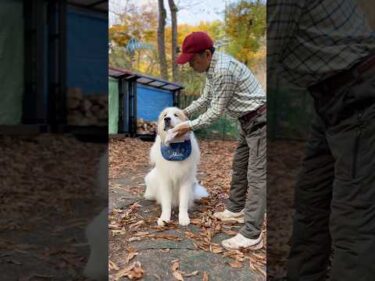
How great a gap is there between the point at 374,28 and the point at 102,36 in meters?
0.90

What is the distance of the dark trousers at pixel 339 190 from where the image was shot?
124cm

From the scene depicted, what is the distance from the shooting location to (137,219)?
3.29m

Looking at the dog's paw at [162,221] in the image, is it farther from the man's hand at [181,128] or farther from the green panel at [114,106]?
the green panel at [114,106]

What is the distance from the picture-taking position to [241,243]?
2.62 meters

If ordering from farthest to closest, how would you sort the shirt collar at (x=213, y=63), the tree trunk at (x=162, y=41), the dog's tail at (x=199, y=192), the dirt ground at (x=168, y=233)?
1. the tree trunk at (x=162, y=41)
2. the dog's tail at (x=199, y=192)
3. the shirt collar at (x=213, y=63)
4. the dirt ground at (x=168, y=233)

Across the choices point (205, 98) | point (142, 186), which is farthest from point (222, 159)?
point (205, 98)

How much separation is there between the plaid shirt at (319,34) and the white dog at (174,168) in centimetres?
212

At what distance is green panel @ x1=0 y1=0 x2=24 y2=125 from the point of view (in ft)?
4.60

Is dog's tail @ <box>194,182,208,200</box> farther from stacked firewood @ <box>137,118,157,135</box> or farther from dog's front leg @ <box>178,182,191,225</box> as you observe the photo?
stacked firewood @ <box>137,118,157,135</box>

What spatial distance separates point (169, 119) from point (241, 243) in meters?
1.22

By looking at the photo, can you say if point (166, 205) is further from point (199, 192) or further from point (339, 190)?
point (339, 190)

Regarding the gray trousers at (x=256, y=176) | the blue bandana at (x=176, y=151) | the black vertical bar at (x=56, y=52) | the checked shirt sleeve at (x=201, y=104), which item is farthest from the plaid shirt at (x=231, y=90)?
the black vertical bar at (x=56, y=52)

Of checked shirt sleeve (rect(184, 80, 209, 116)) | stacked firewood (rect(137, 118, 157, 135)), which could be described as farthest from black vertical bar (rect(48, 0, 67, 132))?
stacked firewood (rect(137, 118, 157, 135))

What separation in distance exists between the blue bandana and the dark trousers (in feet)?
6.94
